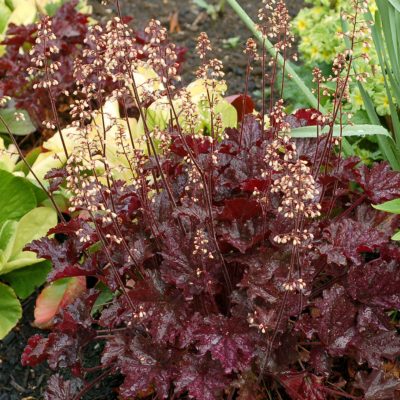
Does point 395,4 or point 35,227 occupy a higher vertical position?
point 395,4

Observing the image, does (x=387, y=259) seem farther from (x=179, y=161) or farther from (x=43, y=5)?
(x=43, y=5)

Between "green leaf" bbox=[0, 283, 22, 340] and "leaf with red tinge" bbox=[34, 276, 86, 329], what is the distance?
0.30ft

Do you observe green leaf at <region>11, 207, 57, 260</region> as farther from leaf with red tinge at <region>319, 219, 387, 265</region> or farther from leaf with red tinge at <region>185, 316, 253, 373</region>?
leaf with red tinge at <region>319, 219, 387, 265</region>

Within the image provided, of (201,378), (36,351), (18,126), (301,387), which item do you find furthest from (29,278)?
(301,387)

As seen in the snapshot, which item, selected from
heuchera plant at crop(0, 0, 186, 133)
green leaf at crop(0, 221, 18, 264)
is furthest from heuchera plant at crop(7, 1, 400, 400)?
heuchera plant at crop(0, 0, 186, 133)

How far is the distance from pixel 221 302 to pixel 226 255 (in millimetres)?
187

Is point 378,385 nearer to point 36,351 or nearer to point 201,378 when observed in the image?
point 201,378

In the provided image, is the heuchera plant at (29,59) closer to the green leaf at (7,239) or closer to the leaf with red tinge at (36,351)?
the green leaf at (7,239)

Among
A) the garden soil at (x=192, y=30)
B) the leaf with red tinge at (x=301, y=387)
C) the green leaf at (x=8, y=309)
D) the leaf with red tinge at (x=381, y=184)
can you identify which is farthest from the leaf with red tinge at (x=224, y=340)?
the garden soil at (x=192, y=30)

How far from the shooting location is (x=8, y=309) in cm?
261

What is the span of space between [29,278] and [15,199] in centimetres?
32

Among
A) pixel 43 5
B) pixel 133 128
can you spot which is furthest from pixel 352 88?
pixel 43 5

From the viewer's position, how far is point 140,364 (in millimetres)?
1970

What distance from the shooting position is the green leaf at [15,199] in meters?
2.67
